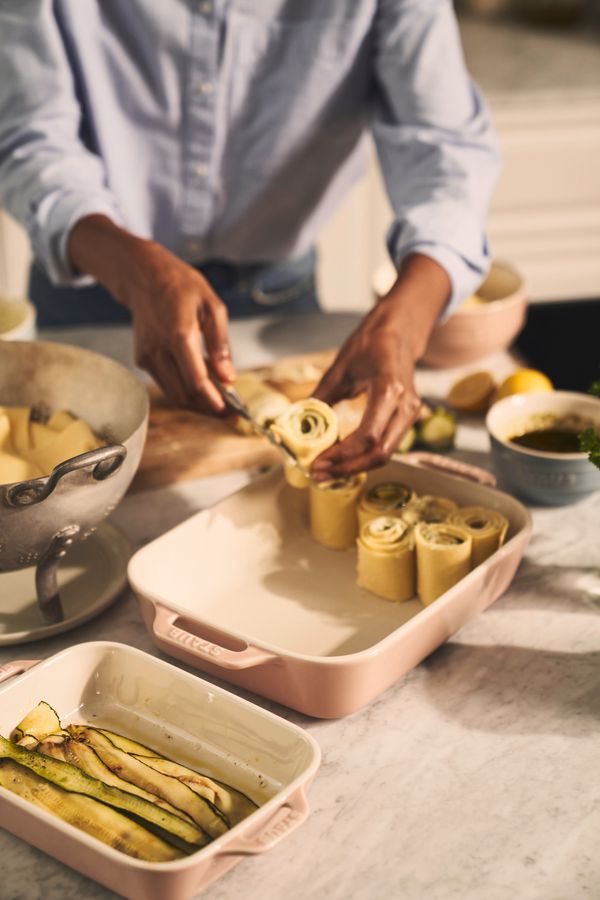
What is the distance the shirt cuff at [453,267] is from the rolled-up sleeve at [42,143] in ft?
1.47

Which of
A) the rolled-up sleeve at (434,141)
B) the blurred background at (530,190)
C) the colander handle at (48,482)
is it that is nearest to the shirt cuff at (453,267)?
the rolled-up sleeve at (434,141)

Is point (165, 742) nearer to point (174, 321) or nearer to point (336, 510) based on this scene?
point (336, 510)

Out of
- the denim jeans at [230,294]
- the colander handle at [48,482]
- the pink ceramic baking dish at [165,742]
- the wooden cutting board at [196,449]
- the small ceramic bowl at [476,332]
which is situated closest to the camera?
the pink ceramic baking dish at [165,742]

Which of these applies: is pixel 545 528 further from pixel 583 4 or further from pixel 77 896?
pixel 583 4

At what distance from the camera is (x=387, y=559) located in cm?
120

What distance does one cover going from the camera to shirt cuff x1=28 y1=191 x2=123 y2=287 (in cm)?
155

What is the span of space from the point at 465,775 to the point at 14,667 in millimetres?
438

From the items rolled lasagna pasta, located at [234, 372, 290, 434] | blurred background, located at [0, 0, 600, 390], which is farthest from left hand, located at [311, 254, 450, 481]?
blurred background, located at [0, 0, 600, 390]

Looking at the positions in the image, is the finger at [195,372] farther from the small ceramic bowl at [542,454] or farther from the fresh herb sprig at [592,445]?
the fresh herb sprig at [592,445]

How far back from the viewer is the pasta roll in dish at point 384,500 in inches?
50.8

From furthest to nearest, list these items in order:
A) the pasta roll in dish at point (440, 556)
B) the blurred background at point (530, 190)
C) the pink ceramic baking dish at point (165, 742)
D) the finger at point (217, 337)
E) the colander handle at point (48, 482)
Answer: the blurred background at point (530, 190), the finger at point (217, 337), the pasta roll in dish at point (440, 556), the colander handle at point (48, 482), the pink ceramic baking dish at point (165, 742)

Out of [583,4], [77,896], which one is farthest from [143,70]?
[583,4]

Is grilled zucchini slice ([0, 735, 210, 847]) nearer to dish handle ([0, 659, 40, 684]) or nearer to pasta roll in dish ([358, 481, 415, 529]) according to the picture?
dish handle ([0, 659, 40, 684])

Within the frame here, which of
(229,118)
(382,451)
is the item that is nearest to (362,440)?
(382,451)
